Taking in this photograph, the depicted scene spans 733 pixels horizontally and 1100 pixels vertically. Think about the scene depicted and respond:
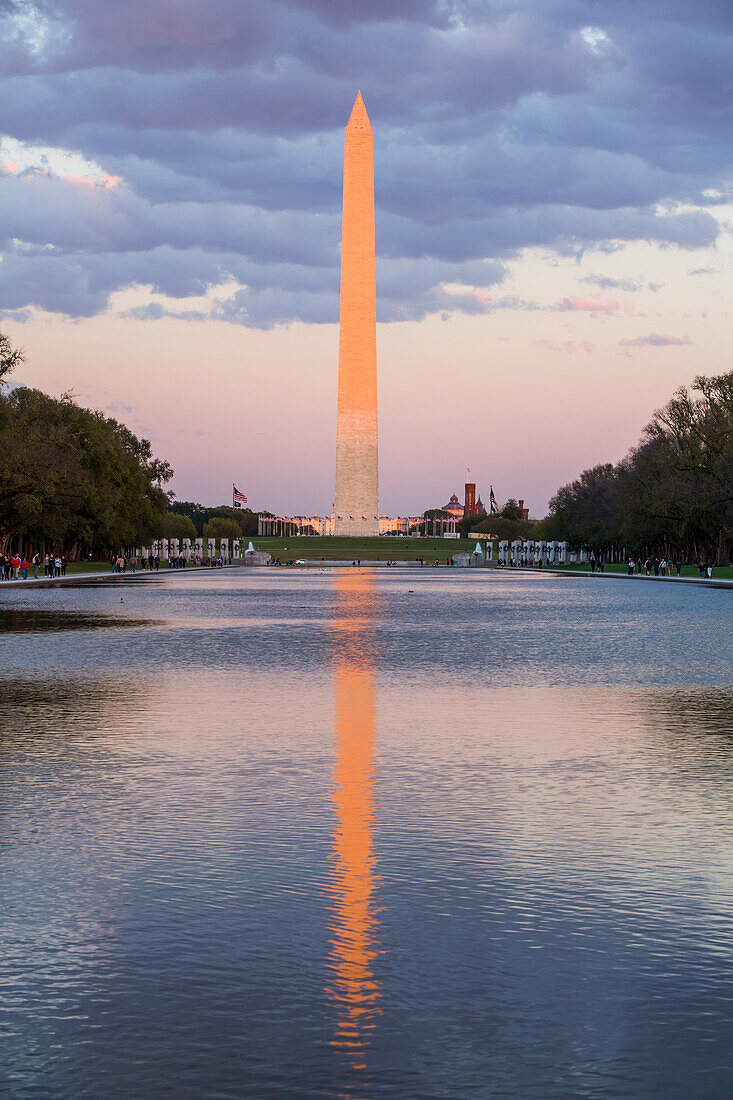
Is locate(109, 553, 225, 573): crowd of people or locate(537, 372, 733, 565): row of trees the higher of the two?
locate(537, 372, 733, 565): row of trees

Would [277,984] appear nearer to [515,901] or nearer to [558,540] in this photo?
[515,901]

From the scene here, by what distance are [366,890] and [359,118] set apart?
98891 millimetres

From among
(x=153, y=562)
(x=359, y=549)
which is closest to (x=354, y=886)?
(x=153, y=562)

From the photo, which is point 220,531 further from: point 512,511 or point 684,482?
point 684,482

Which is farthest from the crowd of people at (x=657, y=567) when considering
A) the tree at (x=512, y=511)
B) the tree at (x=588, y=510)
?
the tree at (x=512, y=511)

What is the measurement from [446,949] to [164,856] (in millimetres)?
2364

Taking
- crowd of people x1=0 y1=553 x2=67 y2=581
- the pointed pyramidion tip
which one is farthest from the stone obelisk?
crowd of people x1=0 y1=553 x2=67 y2=581

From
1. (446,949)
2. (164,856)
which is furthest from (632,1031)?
(164,856)

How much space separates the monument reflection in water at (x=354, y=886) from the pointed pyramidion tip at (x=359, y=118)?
89745 mm

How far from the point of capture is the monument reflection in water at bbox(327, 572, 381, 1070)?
16.7 feet

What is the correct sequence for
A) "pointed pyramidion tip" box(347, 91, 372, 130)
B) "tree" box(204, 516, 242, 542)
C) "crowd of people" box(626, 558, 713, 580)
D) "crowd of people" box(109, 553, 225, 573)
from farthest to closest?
"tree" box(204, 516, 242, 542) < "pointed pyramidion tip" box(347, 91, 372, 130) < "crowd of people" box(109, 553, 225, 573) < "crowd of people" box(626, 558, 713, 580)

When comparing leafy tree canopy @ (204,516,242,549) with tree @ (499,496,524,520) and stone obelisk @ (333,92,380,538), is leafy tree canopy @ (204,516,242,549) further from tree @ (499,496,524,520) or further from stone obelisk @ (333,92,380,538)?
stone obelisk @ (333,92,380,538)

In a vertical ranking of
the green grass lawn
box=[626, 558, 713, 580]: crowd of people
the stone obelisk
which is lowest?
box=[626, 558, 713, 580]: crowd of people

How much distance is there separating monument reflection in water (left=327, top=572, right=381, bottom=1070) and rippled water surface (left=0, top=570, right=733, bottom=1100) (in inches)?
0.9
